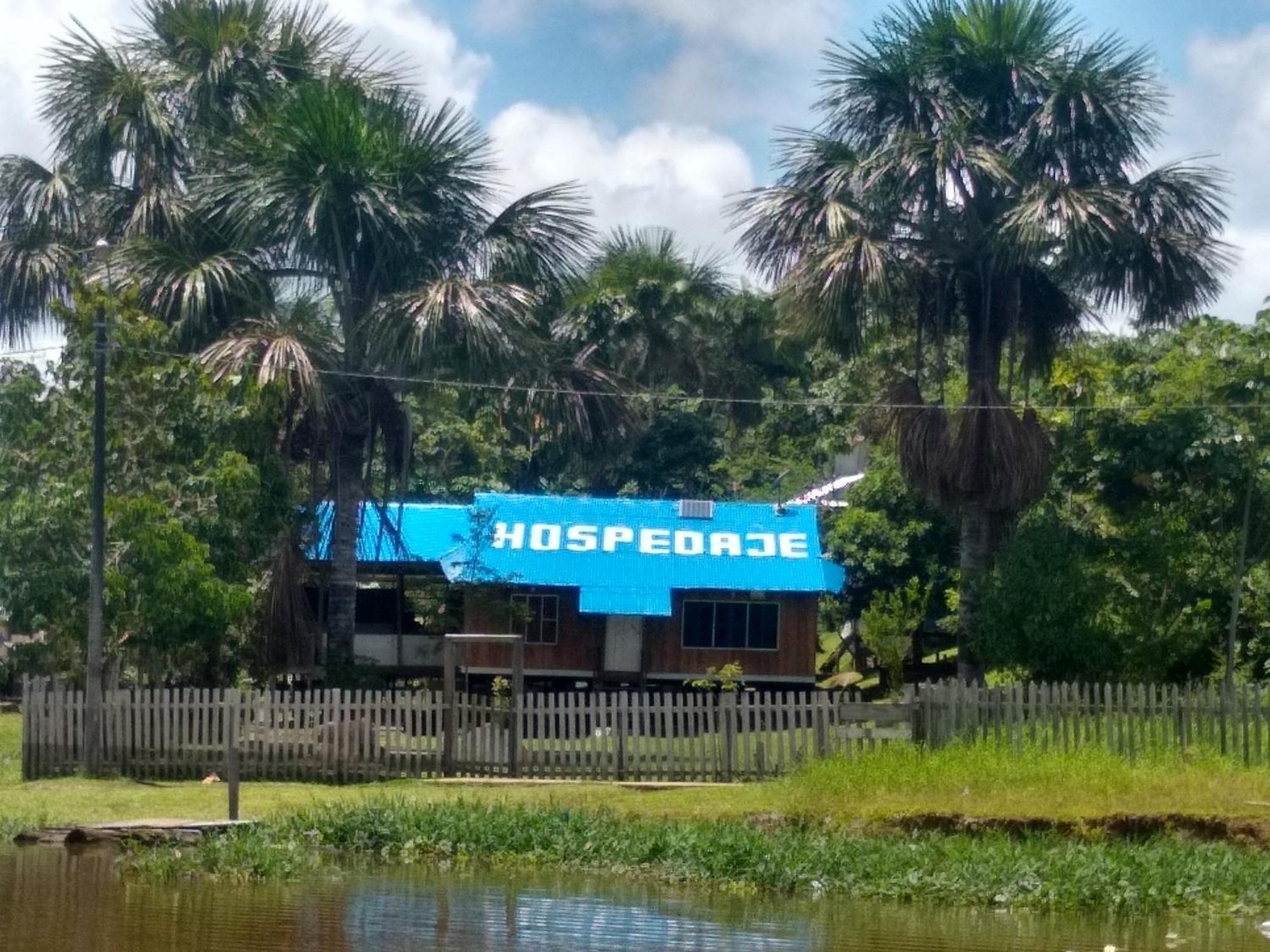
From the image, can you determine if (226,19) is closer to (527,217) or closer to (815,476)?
(527,217)

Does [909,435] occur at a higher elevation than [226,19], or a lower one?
lower

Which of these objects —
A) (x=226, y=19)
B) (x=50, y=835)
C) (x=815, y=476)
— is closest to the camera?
(x=50, y=835)

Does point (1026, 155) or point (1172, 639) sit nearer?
point (1172, 639)

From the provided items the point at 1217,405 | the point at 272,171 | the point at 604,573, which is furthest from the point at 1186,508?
the point at 272,171

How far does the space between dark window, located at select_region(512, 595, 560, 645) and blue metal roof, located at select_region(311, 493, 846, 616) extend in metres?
0.90

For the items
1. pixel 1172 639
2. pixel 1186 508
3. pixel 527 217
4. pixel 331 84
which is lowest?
pixel 1172 639

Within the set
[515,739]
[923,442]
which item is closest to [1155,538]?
[923,442]

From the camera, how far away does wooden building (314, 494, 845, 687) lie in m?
33.3

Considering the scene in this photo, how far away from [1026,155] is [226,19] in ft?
47.4

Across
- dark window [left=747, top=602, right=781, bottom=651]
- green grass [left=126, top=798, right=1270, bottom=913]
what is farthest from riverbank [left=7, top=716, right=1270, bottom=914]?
dark window [left=747, top=602, right=781, bottom=651]

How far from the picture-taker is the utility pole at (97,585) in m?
22.1

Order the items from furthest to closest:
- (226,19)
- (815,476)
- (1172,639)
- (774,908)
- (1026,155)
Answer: (815,476), (226,19), (1026,155), (1172,639), (774,908)

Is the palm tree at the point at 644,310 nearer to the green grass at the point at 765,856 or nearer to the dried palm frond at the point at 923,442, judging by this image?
the dried palm frond at the point at 923,442

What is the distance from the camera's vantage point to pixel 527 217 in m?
30.8
